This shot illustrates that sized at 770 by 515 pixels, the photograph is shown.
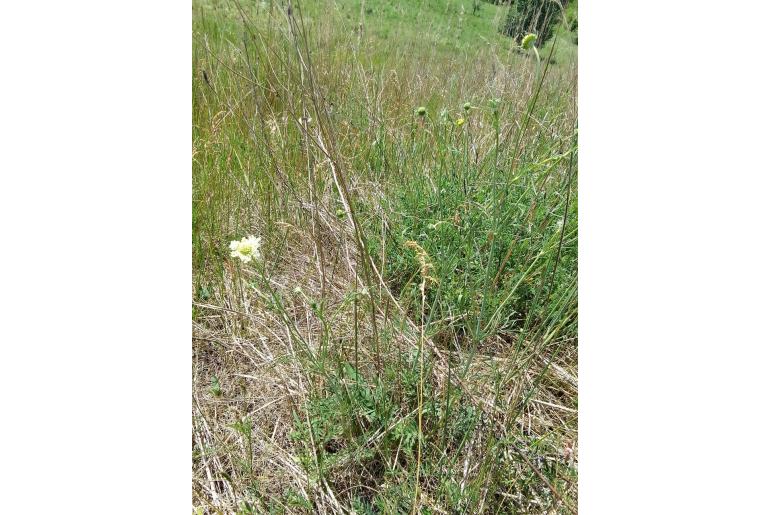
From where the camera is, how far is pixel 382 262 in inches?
41.1

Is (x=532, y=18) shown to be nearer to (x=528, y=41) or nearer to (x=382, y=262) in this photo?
(x=528, y=41)

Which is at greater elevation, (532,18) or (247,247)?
(532,18)

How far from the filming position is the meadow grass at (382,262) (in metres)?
0.93

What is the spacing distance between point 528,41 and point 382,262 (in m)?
0.45

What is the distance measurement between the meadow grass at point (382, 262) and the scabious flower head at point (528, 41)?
0.05m

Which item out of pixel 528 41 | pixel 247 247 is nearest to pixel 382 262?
pixel 247 247

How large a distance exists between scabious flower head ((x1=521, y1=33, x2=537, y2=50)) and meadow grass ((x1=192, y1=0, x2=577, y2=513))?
0.05 metres

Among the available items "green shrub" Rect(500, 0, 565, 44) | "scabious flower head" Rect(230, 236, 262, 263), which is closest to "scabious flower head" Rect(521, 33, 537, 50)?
"green shrub" Rect(500, 0, 565, 44)

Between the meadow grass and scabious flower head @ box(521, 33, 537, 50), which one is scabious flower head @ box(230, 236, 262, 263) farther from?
scabious flower head @ box(521, 33, 537, 50)

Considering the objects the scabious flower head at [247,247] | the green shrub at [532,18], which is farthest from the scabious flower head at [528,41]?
the scabious flower head at [247,247]

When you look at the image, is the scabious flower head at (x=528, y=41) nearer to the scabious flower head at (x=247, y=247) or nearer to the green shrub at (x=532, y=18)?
the green shrub at (x=532, y=18)

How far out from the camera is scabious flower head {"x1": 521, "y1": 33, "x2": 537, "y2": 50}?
2.76 feet
